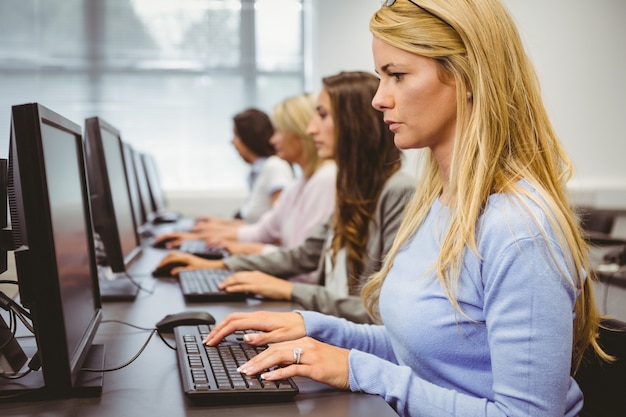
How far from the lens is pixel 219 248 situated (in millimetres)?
2717

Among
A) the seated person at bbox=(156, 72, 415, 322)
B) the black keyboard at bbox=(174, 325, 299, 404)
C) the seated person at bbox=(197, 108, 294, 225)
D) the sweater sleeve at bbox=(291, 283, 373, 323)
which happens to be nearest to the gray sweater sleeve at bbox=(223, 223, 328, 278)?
the seated person at bbox=(156, 72, 415, 322)

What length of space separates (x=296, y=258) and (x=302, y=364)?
1.28 m

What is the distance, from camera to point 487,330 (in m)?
0.99

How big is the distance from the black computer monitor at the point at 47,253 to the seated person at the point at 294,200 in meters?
1.33

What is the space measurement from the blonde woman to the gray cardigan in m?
0.48

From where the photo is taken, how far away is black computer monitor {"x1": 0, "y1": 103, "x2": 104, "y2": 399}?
32.8 inches

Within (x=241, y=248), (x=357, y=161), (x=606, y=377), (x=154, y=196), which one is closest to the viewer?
(x=606, y=377)

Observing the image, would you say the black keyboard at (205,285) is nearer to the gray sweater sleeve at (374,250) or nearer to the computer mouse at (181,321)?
the gray sweater sleeve at (374,250)

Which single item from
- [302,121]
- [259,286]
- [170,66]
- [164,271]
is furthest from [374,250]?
[170,66]

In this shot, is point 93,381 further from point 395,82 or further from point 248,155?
point 248,155

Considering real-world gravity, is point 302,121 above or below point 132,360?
above

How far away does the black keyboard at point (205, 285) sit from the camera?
1706 mm

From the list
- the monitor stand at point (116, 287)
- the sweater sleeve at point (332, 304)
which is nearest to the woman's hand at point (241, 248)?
the monitor stand at point (116, 287)

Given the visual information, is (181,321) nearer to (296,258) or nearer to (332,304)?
(332,304)
